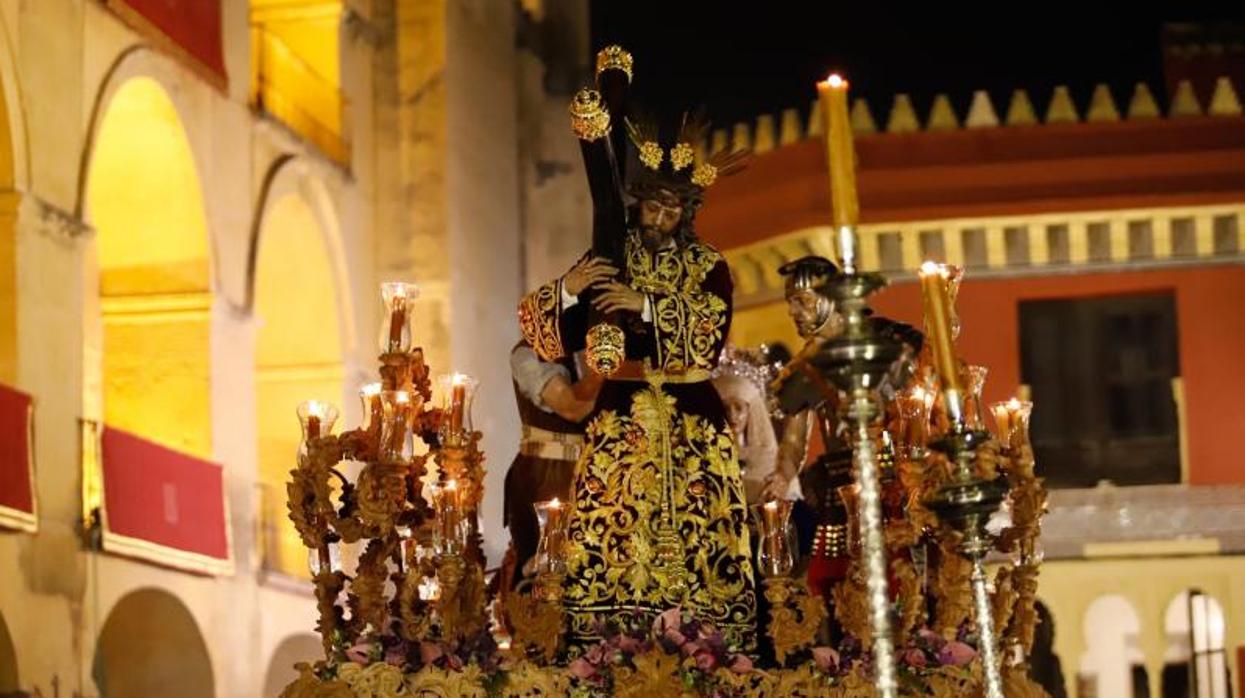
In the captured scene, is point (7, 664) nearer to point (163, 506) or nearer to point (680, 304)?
point (163, 506)

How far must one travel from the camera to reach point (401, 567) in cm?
859

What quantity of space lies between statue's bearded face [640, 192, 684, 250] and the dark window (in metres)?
14.6

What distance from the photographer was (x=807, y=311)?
316 inches

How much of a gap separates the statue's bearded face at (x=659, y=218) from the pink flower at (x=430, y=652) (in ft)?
4.83

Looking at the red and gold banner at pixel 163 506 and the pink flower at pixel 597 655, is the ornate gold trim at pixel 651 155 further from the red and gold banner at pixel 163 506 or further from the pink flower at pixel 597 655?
the red and gold banner at pixel 163 506

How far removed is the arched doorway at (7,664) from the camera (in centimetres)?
1466

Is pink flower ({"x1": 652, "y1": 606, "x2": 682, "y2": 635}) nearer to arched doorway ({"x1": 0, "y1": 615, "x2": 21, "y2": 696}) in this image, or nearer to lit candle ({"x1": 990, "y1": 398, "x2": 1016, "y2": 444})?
lit candle ({"x1": 990, "y1": 398, "x2": 1016, "y2": 444})

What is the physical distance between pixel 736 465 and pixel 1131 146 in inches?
617

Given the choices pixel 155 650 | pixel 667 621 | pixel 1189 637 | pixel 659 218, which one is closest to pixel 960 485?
pixel 667 621

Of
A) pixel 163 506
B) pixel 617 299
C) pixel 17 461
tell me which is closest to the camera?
pixel 617 299

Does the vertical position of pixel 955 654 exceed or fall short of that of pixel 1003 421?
it falls short

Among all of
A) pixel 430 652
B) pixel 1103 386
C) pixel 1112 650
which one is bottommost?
pixel 1112 650

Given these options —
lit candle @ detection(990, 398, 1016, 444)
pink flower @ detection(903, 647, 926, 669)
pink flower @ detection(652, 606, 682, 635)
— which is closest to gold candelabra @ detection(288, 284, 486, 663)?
pink flower @ detection(652, 606, 682, 635)

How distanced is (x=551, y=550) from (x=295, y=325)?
1447cm
